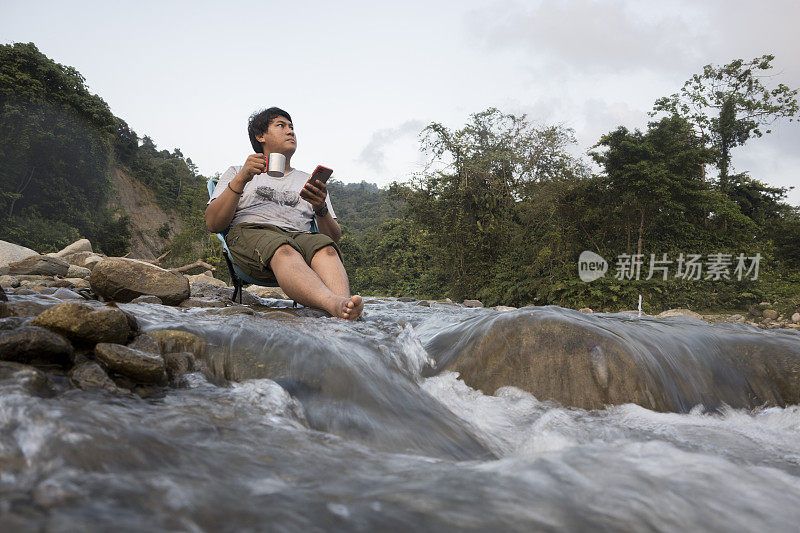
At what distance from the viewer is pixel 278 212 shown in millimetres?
3895

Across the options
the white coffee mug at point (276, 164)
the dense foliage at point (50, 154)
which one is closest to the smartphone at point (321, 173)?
the white coffee mug at point (276, 164)

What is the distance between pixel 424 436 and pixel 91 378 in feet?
3.78

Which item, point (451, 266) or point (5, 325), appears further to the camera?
point (451, 266)

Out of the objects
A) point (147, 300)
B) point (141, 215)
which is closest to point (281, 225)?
point (147, 300)

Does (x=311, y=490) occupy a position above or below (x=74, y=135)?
below

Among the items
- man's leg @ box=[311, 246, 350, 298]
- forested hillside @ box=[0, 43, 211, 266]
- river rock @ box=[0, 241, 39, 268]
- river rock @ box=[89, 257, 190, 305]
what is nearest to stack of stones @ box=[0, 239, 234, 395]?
man's leg @ box=[311, 246, 350, 298]

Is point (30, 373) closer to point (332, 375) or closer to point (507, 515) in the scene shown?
point (332, 375)

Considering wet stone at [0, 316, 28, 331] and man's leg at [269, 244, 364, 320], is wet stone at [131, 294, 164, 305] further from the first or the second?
wet stone at [0, 316, 28, 331]

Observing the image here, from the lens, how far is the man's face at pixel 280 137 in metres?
3.83

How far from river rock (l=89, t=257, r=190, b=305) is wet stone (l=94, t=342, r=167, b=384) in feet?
7.86

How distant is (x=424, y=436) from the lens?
1562 mm

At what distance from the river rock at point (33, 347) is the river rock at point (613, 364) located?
5.26 feet

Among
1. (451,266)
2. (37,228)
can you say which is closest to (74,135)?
(37,228)

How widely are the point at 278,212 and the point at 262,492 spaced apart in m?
3.18
